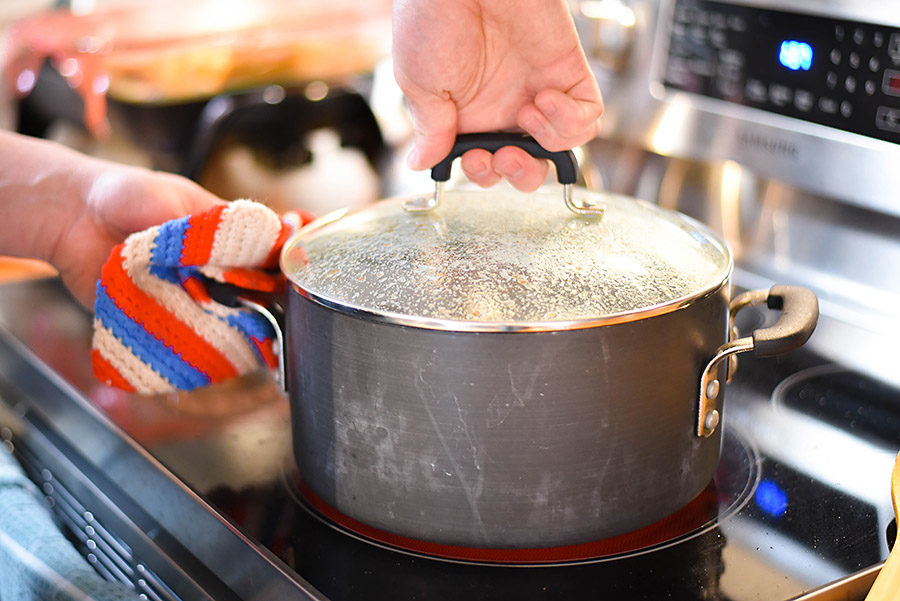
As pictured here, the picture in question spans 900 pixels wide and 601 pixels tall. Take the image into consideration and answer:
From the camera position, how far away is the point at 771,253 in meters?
0.95

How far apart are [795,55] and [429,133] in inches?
13.6

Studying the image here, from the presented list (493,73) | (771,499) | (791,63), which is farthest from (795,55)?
(771,499)

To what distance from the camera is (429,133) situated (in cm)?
71

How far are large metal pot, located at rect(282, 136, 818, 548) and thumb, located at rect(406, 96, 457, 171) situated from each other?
0.11m

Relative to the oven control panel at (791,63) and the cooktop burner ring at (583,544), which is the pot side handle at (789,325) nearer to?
the cooktop burner ring at (583,544)

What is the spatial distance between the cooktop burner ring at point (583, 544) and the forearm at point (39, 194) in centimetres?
38

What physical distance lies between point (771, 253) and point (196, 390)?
573 millimetres

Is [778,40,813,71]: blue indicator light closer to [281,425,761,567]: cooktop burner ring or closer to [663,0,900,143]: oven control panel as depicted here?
[663,0,900,143]: oven control panel

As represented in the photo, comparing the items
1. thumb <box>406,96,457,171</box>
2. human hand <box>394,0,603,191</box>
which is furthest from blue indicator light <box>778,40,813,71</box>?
thumb <box>406,96,457,171</box>

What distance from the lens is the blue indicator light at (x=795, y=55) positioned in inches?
31.8

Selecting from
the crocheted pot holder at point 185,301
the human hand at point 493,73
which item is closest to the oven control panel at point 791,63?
the human hand at point 493,73

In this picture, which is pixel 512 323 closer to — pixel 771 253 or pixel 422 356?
pixel 422 356

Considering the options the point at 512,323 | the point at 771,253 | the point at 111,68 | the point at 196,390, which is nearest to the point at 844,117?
the point at 771,253

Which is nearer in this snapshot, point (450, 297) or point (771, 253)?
point (450, 297)
